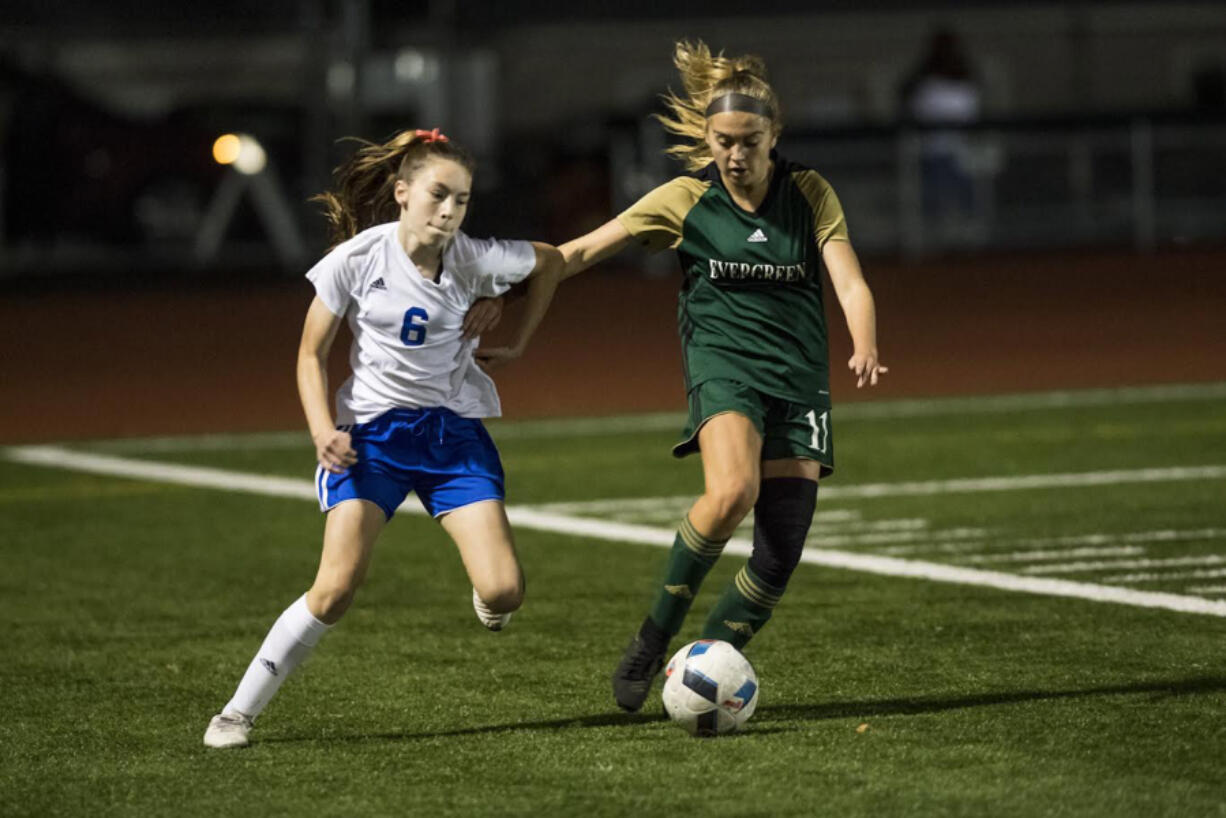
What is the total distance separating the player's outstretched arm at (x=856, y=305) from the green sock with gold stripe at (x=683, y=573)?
2.07 ft

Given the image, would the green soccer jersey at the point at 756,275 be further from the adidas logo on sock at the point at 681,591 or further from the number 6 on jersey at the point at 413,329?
the number 6 on jersey at the point at 413,329

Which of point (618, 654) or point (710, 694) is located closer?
point (710, 694)

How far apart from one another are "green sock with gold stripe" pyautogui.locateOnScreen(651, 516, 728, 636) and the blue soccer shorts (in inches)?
22.4

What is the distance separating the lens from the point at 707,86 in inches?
262

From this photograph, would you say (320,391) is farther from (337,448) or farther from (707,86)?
(707,86)

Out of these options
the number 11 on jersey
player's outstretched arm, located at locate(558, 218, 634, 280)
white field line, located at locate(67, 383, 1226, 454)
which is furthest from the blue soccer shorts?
white field line, located at locate(67, 383, 1226, 454)

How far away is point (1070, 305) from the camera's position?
21047 millimetres

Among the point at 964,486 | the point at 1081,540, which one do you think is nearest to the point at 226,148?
the point at 964,486

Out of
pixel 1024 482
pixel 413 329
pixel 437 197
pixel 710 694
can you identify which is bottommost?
pixel 1024 482

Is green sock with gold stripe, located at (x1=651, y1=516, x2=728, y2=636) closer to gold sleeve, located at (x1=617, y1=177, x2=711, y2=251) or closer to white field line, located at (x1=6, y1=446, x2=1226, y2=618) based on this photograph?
gold sleeve, located at (x1=617, y1=177, x2=711, y2=251)

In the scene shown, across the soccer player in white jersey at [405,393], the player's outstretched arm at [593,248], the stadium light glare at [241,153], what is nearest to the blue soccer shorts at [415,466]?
the soccer player in white jersey at [405,393]

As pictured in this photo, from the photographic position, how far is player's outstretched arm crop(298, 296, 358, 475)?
593cm

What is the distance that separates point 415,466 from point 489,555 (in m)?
0.32

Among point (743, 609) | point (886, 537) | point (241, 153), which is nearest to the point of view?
point (743, 609)
